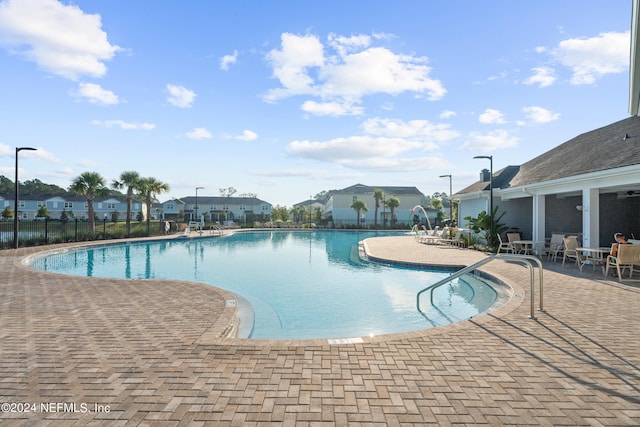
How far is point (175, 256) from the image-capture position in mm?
16562

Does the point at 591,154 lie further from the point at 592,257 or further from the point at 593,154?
the point at 592,257

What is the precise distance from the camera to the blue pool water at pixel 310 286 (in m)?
6.70

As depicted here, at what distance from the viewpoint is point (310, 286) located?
9953 millimetres

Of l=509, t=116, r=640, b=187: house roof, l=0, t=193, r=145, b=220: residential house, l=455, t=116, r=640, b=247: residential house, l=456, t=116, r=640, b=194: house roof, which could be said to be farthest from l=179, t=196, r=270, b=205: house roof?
l=509, t=116, r=640, b=187: house roof

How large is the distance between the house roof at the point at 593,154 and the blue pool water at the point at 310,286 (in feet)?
17.8

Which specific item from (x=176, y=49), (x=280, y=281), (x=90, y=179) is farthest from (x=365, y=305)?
(x=90, y=179)

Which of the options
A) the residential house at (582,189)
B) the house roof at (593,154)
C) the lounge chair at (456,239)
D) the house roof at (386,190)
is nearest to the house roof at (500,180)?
Answer: the residential house at (582,189)

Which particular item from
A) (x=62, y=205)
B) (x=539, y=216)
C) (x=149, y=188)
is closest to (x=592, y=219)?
(x=539, y=216)

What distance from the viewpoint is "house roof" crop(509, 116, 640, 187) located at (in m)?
10.2

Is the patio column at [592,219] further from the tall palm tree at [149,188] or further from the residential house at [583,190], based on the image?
the tall palm tree at [149,188]

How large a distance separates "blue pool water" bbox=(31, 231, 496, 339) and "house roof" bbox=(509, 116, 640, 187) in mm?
5428

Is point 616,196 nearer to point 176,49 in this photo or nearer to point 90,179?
point 176,49

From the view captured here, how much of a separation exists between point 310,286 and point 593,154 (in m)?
11.1

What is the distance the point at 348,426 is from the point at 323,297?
6.24 metres
